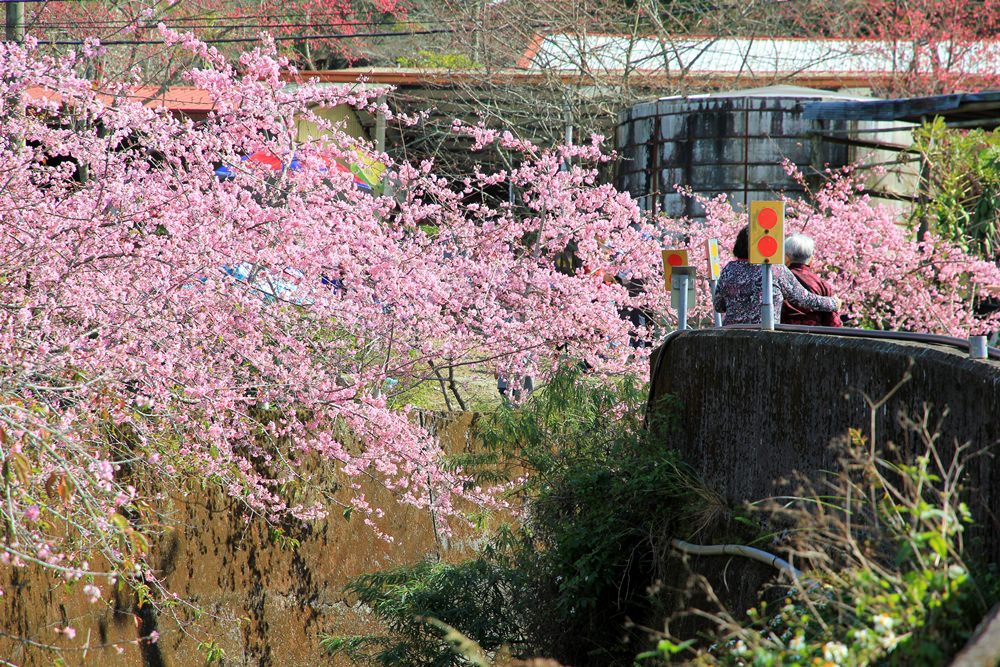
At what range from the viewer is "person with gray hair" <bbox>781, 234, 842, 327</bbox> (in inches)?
254

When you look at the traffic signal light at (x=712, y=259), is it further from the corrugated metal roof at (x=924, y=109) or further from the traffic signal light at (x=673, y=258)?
the corrugated metal roof at (x=924, y=109)

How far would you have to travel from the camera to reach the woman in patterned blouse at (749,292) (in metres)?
6.18

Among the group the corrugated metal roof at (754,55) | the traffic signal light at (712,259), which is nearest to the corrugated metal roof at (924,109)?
the traffic signal light at (712,259)

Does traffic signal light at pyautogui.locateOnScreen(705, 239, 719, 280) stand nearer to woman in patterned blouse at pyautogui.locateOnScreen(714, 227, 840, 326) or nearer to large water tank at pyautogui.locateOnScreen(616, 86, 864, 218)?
woman in patterned blouse at pyautogui.locateOnScreen(714, 227, 840, 326)

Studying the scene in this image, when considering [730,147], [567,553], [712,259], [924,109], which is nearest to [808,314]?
[712,259]

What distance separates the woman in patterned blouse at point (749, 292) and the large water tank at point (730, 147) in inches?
325

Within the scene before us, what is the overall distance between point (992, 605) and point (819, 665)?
0.48 m

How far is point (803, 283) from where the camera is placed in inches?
255

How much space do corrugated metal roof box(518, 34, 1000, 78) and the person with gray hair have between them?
1224 centimetres

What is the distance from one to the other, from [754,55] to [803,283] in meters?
14.6

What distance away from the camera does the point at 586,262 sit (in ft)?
34.2

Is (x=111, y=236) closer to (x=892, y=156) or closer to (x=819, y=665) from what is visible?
(x=819, y=665)

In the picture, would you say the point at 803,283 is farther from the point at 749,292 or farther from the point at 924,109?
the point at 924,109

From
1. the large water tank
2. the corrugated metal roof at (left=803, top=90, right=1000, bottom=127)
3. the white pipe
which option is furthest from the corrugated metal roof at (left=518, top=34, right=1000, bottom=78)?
the white pipe
